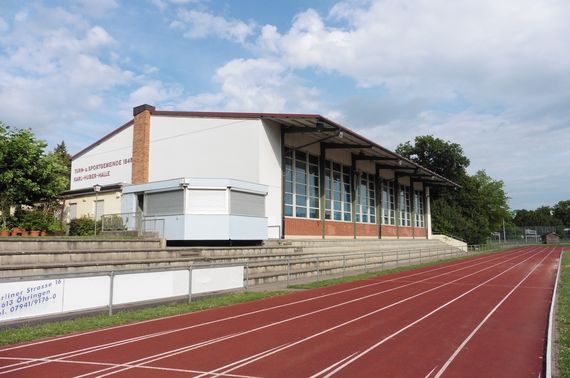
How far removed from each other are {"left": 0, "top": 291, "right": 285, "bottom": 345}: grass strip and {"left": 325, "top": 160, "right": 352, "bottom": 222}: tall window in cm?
1939

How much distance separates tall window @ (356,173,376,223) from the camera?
3900 centimetres

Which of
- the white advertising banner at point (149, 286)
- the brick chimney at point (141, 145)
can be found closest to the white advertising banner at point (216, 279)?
the white advertising banner at point (149, 286)

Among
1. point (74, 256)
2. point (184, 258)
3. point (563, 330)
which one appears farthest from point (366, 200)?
point (563, 330)

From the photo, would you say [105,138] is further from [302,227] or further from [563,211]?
[563,211]

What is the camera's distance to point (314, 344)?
27.7 ft

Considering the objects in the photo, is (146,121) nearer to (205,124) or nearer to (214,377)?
(205,124)

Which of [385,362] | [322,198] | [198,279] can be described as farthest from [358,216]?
[385,362]

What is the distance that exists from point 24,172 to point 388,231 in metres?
31.4

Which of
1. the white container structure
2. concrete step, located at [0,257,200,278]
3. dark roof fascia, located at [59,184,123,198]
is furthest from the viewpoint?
dark roof fascia, located at [59,184,123,198]

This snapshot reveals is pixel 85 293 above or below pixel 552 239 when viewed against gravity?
below

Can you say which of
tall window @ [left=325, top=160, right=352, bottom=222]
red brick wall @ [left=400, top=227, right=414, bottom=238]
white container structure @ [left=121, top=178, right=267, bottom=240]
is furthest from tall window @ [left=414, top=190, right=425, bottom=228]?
white container structure @ [left=121, top=178, right=267, bottom=240]

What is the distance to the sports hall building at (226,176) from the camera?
22469 mm

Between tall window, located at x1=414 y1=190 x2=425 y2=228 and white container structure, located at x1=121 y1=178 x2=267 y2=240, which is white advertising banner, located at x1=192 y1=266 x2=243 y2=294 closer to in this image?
white container structure, located at x1=121 y1=178 x2=267 y2=240

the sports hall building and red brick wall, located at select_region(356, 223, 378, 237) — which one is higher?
the sports hall building
